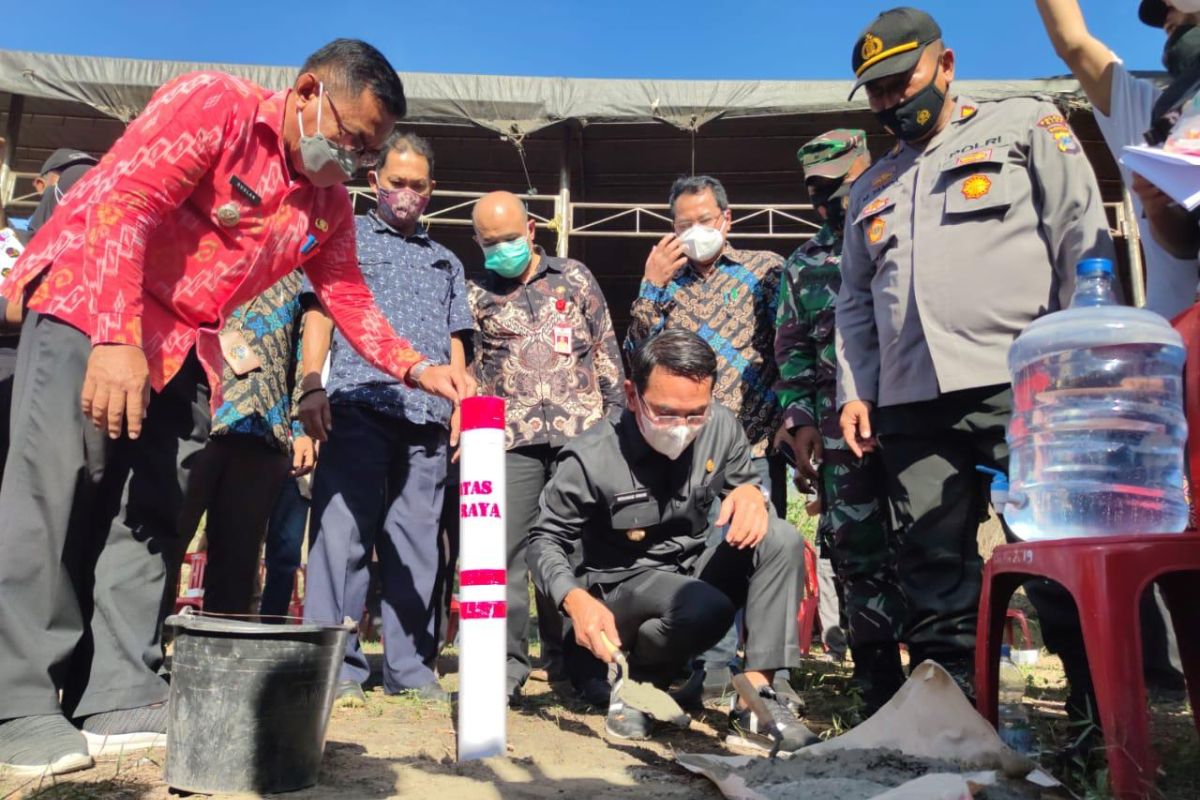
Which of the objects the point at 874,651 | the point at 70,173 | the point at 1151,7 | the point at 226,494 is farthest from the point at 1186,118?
the point at 70,173

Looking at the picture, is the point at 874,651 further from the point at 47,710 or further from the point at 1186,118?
the point at 47,710

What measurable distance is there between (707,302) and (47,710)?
3.02m

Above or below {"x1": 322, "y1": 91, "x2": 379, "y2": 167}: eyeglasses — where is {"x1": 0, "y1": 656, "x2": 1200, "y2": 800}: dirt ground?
below

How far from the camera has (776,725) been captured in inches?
106

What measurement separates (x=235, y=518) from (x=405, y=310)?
3.86ft

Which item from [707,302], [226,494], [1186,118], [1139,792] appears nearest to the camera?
[1139,792]

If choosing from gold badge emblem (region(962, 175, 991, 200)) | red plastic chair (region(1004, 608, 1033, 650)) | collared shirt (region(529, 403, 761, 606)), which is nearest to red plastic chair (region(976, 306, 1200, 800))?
gold badge emblem (region(962, 175, 991, 200))

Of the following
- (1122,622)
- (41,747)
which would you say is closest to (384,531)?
(41,747)

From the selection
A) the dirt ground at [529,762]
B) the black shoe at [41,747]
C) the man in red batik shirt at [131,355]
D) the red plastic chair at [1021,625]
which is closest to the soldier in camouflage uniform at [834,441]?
the dirt ground at [529,762]

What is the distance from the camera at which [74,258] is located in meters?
2.45

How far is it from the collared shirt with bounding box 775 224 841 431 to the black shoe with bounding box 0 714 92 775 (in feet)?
8.31

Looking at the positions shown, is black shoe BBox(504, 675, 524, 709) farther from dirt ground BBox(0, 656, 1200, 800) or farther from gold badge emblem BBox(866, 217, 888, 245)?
gold badge emblem BBox(866, 217, 888, 245)

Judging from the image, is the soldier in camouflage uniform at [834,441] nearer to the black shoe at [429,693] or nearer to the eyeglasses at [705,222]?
the eyeglasses at [705,222]

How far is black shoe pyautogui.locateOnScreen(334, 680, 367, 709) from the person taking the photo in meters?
3.40
